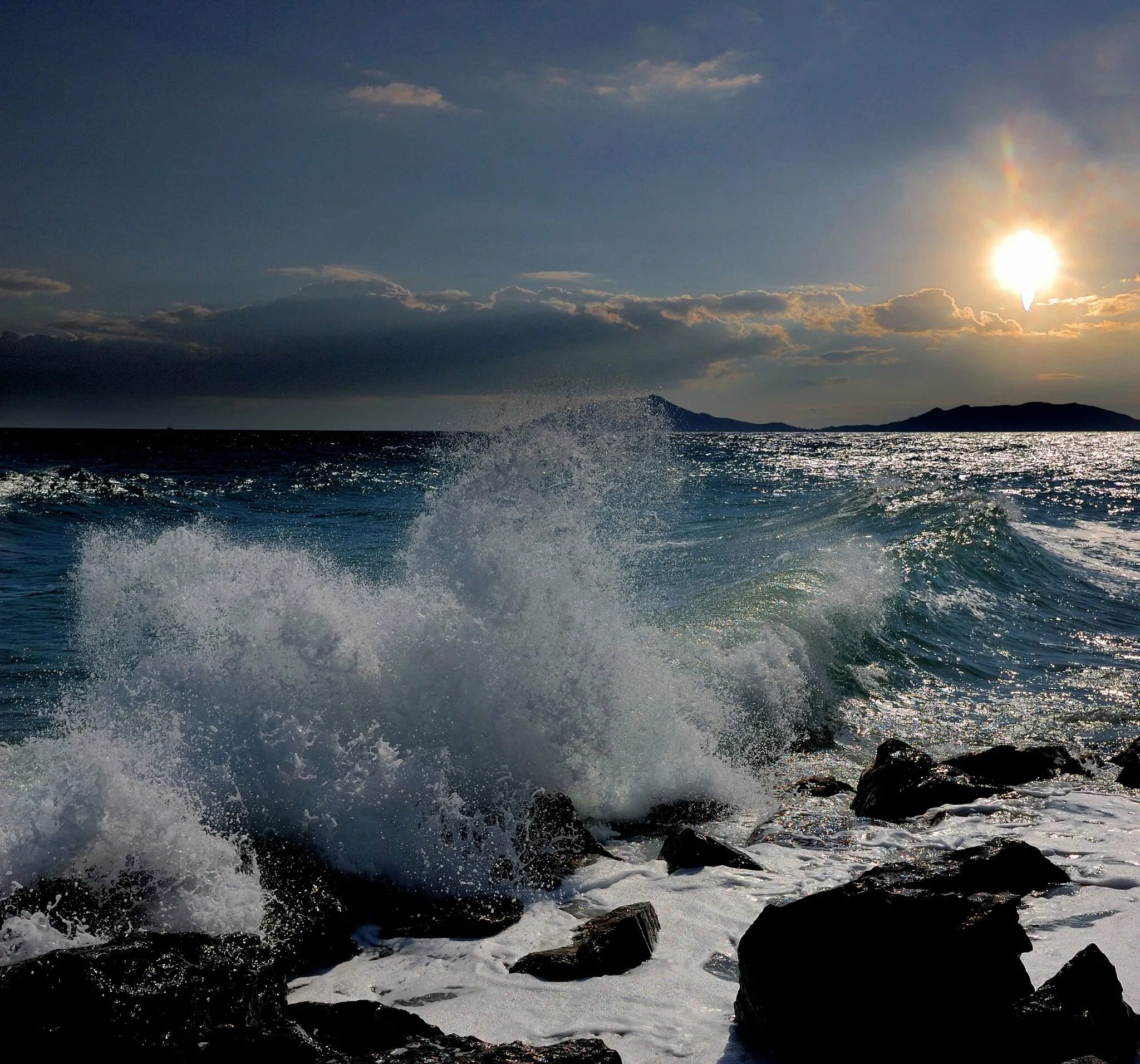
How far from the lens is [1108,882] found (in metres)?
5.00

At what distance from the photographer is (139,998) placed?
3.04 meters

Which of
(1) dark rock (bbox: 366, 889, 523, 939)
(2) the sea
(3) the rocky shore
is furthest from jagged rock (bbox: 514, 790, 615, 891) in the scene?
(3) the rocky shore

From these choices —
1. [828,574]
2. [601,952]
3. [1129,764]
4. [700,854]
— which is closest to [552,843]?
Answer: [700,854]

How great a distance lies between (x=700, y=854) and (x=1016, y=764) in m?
3.62

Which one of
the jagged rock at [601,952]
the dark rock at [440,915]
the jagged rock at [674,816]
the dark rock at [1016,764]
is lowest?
the jagged rock at [674,816]

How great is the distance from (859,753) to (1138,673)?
5.33 metres

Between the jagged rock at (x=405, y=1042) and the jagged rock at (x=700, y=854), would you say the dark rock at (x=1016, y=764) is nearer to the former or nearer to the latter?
the jagged rock at (x=700, y=854)

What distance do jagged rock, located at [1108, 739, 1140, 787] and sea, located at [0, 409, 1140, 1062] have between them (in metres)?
0.21

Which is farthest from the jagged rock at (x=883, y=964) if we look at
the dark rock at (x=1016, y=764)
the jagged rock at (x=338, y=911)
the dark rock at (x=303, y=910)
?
the dark rock at (x=1016, y=764)

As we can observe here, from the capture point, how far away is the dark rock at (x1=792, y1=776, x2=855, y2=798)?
692 cm

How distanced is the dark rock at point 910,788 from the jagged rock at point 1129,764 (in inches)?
47.9

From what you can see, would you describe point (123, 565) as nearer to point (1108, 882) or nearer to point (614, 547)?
point (614, 547)

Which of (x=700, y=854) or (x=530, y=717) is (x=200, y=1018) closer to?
(x=700, y=854)

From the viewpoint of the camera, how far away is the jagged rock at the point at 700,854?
5297 millimetres
